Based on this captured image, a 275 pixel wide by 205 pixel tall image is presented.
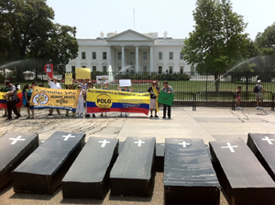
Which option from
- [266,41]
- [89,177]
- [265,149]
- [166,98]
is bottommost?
[89,177]

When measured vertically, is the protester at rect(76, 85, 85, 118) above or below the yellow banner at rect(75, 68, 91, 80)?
below

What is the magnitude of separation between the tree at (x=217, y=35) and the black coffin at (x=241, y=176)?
18365 millimetres

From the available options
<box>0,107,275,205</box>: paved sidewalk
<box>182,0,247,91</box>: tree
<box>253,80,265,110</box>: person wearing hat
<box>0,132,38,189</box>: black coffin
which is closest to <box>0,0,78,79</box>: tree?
<box>182,0,247,91</box>: tree

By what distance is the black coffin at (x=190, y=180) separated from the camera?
145 inches

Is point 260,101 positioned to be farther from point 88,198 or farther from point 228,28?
point 88,198

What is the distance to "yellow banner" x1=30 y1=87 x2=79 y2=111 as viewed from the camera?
1252cm

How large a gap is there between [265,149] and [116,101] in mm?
8697

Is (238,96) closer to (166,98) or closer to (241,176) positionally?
(166,98)

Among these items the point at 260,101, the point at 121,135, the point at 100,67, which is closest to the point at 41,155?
the point at 121,135

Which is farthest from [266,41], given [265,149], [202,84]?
[265,149]

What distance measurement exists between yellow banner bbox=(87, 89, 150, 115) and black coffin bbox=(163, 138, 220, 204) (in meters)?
8.19

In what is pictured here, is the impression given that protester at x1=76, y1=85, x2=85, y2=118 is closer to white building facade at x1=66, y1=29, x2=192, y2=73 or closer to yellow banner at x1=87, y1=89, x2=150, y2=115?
yellow banner at x1=87, y1=89, x2=150, y2=115

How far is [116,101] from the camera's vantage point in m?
12.6

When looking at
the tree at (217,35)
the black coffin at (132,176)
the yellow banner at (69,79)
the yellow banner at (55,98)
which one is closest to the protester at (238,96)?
the tree at (217,35)
